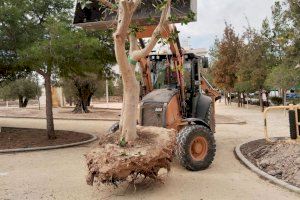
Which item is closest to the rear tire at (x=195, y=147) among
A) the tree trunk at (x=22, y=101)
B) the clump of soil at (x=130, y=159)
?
the clump of soil at (x=130, y=159)

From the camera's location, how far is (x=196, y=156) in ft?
33.7

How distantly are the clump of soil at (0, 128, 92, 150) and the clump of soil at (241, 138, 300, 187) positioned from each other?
633 centimetres

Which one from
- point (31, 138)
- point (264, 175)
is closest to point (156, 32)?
point (264, 175)

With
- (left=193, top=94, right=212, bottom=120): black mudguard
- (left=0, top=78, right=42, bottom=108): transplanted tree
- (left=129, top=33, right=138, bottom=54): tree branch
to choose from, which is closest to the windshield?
(left=193, top=94, right=212, bottom=120): black mudguard

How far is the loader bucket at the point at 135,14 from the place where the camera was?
A: 10234 mm

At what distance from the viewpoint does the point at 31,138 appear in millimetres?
15758

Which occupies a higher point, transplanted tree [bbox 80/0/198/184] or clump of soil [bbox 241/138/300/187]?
transplanted tree [bbox 80/0/198/184]

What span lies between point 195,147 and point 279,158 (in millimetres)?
2016

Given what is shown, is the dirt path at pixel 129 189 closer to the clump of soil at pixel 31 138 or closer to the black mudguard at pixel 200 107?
the black mudguard at pixel 200 107

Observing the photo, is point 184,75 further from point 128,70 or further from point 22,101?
point 22,101

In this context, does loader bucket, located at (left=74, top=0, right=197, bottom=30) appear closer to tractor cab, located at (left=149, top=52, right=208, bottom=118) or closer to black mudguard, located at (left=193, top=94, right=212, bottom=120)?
tractor cab, located at (left=149, top=52, right=208, bottom=118)

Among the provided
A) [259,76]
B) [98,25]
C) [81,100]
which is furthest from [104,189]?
[259,76]

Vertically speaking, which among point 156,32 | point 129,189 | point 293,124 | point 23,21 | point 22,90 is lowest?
point 129,189

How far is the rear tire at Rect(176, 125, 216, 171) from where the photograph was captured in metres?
9.78
